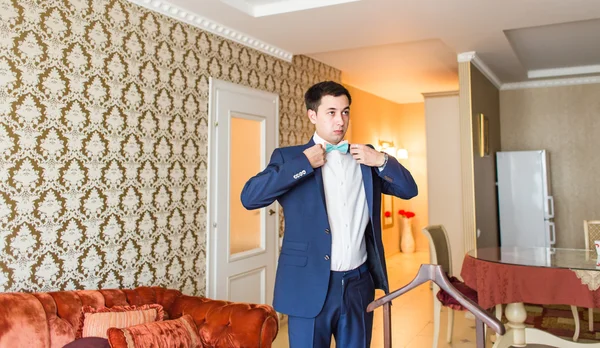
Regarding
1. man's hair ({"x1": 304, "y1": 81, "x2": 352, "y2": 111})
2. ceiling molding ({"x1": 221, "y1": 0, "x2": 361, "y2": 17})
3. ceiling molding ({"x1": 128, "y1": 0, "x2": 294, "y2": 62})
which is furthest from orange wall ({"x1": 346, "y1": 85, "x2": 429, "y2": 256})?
man's hair ({"x1": 304, "y1": 81, "x2": 352, "y2": 111})

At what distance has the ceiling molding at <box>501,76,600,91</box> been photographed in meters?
6.35

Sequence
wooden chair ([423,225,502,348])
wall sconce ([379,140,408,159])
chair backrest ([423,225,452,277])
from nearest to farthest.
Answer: wooden chair ([423,225,502,348]), chair backrest ([423,225,452,277]), wall sconce ([379,140,408,159])

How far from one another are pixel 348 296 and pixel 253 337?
3.00 ft

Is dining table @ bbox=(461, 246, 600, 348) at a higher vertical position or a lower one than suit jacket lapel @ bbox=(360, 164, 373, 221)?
lower

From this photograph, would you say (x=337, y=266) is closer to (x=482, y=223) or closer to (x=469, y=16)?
(x=469, y=16)

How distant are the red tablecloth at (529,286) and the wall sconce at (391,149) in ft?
15.4

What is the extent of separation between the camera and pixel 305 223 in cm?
174

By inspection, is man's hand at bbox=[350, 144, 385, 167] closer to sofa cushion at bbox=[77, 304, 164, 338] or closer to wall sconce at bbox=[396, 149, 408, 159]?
sofa cushion at bbox=[77, 304, 164, 338]

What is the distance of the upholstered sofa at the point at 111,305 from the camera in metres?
2.15

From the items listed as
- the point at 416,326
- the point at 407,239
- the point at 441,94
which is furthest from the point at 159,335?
the point at 407,239

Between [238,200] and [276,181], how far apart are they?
2.50 meters

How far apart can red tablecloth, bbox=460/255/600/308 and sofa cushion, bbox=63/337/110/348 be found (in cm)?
241

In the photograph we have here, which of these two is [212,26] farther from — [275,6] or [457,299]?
[457,299]

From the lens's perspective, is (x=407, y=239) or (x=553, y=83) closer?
(x=553, y=83)
